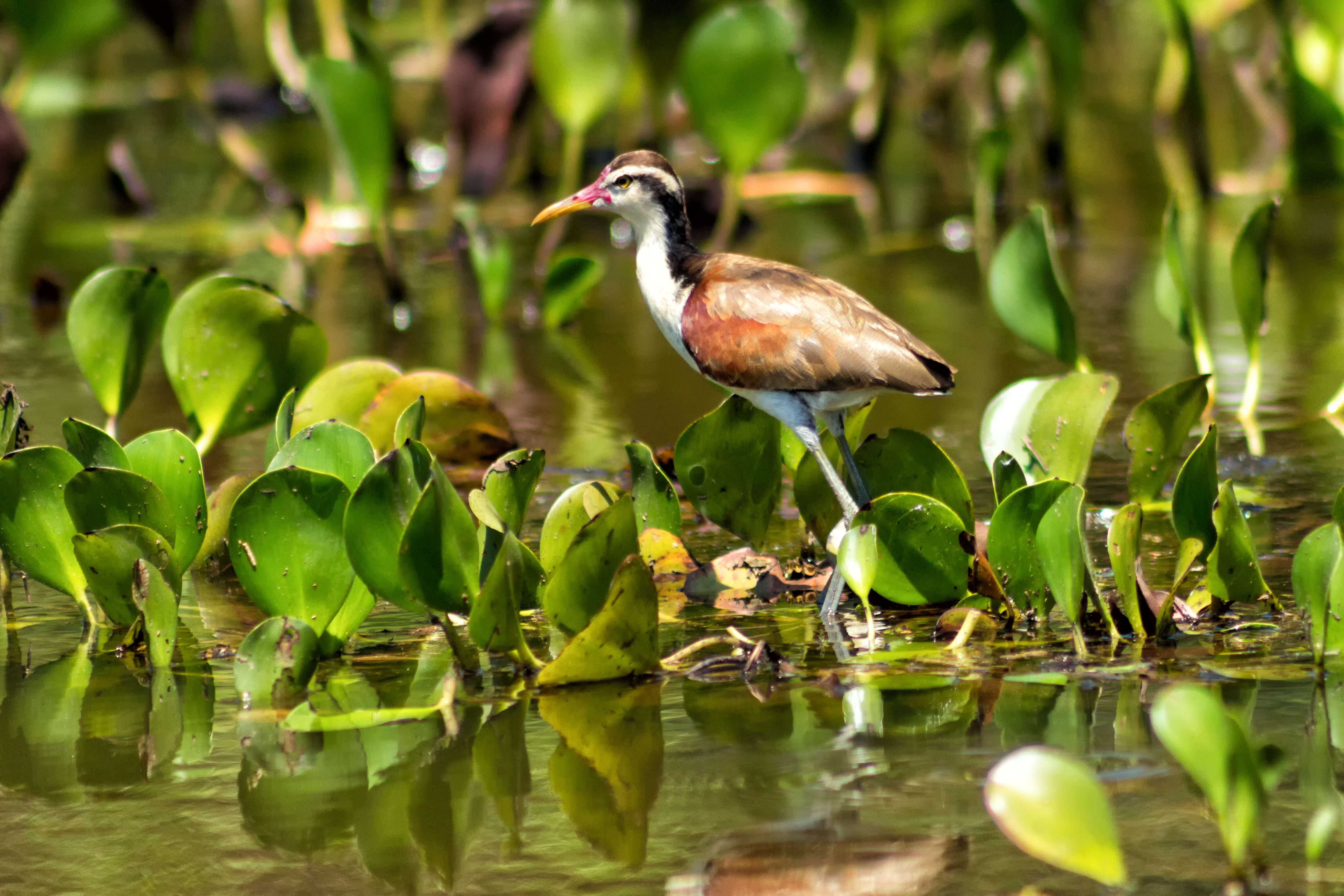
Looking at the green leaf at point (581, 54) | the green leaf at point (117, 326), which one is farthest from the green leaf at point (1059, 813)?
the green leaf at point (581, 54)

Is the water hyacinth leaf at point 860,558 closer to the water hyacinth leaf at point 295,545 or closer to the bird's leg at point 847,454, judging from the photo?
the bird's leg at point 847,454

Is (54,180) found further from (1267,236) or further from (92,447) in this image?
(1267,236)

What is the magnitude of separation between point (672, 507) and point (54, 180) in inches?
274

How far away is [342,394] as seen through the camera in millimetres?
4906

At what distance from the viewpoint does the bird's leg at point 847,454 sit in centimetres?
416

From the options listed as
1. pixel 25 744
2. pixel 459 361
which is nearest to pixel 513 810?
pixel 25 744

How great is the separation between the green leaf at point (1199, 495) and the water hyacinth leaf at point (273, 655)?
1.88 m

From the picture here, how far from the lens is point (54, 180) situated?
9.92 m

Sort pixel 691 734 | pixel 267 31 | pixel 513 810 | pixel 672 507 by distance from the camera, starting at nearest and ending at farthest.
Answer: pixel 513 810
pixel 691 734
pixel 672 507
pixel 267 31

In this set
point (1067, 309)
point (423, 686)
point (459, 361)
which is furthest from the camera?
point (459, 361)

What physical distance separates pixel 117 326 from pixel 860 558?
7.33ft

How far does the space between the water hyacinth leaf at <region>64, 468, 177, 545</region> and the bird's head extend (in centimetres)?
154

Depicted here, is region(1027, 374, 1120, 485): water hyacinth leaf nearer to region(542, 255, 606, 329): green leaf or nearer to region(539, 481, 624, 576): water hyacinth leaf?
region(539, 481, 624, 576): water hyacinth leaf

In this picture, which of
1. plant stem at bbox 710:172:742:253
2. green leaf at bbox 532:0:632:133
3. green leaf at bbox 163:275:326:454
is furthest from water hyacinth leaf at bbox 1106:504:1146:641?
green leaf at bbox 532:0:632:133
